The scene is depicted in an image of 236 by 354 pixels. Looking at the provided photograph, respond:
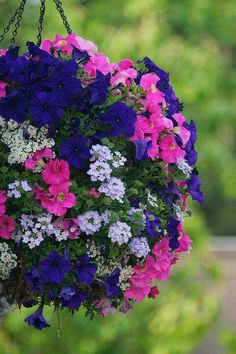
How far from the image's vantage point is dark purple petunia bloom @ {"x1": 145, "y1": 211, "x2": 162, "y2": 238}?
204 cm

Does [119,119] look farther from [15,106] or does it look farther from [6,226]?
[6,226]

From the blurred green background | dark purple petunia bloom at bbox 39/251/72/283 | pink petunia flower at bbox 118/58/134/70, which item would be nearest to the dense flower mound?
dark purple petunia bloom at bbox 39/251/72/283

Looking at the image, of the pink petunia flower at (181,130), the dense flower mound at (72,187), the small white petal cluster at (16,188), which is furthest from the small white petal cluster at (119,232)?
the pink petunia flower at (181,130)

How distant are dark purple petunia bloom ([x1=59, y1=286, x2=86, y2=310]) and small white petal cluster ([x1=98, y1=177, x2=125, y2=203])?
10.1 inches

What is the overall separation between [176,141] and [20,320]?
4.12 metres

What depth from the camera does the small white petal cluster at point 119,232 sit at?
6.45 feet

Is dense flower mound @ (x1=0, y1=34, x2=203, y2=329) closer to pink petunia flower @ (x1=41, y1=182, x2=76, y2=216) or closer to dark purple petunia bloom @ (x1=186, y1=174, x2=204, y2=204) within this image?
pink petunia flower @ (x1=41, y1=182, x2=76, y2=216)

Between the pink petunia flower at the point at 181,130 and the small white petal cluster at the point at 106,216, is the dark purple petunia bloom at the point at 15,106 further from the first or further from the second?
the pink petunia flower at the point at 181,130

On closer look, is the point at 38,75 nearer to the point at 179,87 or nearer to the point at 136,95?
the point at 136,95

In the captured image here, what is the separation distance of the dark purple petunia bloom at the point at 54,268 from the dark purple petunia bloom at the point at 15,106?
0.36 meters

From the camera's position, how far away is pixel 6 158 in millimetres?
1996

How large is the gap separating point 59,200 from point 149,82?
17.5 inches

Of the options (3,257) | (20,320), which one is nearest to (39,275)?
(3,257)

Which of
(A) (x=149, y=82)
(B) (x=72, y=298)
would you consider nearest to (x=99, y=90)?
(A) (x=149, y=82)
